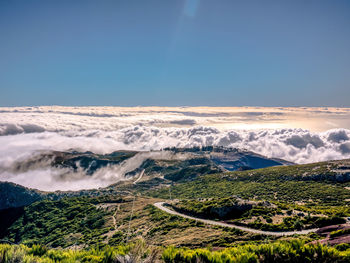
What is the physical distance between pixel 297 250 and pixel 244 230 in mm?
33335

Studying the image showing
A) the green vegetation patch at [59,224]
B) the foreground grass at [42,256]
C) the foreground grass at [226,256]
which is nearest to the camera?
the foreground grass at [226,256]

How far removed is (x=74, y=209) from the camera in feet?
395

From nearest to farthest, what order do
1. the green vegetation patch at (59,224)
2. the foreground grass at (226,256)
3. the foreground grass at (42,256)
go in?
the foreground grass at (226,256) < the foreground grass at (42,256) < the green vegetation patch at (59,224)

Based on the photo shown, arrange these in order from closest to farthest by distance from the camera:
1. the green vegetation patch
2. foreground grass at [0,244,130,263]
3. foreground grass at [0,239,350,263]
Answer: foreground grass at [0,239,350,263] → foreground grass at [0,244,130,263] → the green vegetation patch

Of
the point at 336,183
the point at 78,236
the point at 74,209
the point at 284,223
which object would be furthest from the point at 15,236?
the point at 336,183

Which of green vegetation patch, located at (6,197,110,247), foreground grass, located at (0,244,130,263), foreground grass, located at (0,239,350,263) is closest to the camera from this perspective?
foreground grass, located at (0,239,350,263)

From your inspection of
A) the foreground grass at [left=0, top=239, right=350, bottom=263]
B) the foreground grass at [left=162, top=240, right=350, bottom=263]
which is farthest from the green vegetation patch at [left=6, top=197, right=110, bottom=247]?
the foreground grass at [left=162, top=240, right=350, bottom=263]

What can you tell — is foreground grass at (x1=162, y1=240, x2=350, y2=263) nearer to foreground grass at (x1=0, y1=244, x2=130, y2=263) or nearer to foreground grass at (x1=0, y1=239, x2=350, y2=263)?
foreground grass at (x1=0, y1=239, x2=350, y2=263)

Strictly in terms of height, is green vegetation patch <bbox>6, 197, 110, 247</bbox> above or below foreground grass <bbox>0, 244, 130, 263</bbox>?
below

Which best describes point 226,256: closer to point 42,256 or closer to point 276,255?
point 276,255

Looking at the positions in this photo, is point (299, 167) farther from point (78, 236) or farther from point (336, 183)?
point (78, 236)

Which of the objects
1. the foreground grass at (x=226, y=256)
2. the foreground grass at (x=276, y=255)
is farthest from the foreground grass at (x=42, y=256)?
the foreground grass at (x=276, y=255)

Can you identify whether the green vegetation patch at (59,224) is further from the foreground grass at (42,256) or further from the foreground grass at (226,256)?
the foreground grass at (226,256)

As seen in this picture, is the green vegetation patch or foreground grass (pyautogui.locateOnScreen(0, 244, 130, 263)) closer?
foreground grass (pyautogui.locateOnScreen(0, 244, 130, 263))
